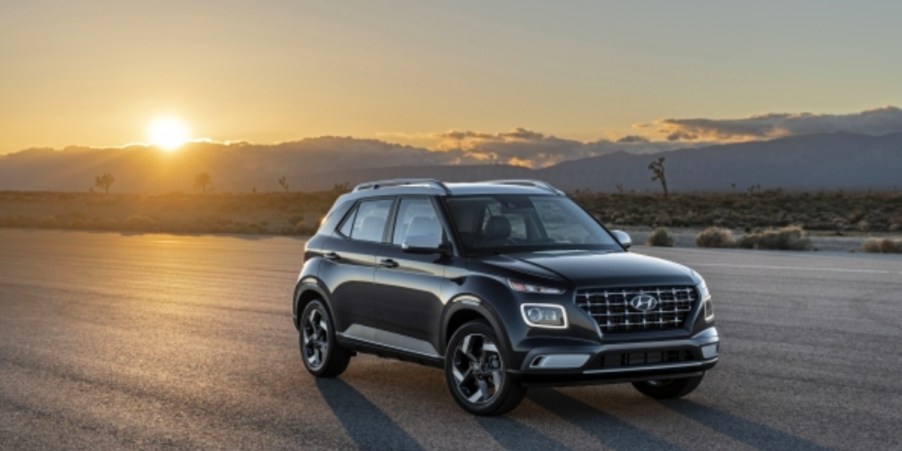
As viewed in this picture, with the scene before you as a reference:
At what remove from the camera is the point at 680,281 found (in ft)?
29.1

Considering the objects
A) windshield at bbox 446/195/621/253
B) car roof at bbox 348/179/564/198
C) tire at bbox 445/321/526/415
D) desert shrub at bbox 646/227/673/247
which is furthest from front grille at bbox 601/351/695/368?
desert shrub at bbox 646/227/673/247

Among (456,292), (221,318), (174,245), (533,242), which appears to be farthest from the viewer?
(174,245)

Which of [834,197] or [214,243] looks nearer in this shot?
[214,243]

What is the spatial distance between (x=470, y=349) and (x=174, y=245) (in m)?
32.3

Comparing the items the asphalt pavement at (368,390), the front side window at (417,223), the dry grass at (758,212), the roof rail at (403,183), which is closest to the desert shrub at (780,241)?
the asphalt pavement at (368,390)

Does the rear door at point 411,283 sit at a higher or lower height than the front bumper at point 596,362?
higher

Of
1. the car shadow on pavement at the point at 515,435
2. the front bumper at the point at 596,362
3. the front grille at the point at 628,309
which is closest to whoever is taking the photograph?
the car shadow on pavement at the point at 515,435

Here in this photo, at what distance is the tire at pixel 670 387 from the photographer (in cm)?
950

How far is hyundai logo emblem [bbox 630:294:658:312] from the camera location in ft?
28.1

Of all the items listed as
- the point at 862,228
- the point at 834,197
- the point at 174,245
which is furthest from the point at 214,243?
the point at 834,197

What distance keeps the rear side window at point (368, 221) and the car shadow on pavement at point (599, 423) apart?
1862 mm

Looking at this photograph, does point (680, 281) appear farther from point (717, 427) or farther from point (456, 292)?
point (456, 292)

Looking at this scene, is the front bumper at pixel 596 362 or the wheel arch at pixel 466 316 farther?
the wheel arch at pixel 466 316

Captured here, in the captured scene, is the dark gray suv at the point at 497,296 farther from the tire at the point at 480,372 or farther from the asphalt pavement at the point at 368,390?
the asphalt pavement at the point at 368,390
